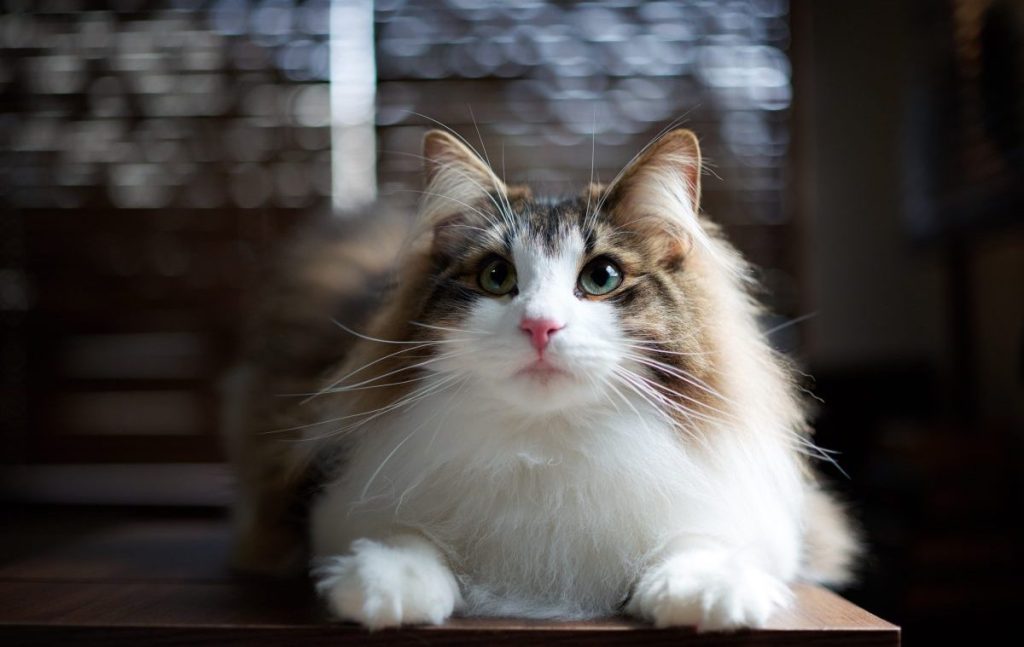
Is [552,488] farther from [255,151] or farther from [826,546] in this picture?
[255,151]

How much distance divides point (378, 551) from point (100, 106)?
2.09m

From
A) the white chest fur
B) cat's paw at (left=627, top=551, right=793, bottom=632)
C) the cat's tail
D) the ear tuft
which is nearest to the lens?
cat's paw at (left=627, top=551, right=793, bottom=632)

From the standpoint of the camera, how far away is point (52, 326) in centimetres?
246

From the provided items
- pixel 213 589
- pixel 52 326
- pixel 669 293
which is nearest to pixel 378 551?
pixel 213 589

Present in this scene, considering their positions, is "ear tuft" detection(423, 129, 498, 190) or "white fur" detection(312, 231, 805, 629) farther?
"ear tuft" detection(423, 129, 498, 190)

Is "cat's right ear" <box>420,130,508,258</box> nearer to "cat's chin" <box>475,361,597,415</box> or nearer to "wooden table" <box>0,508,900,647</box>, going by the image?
"cat's chin" <box>475,361,597,415</box>

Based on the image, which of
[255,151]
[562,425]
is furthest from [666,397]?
[255,151]

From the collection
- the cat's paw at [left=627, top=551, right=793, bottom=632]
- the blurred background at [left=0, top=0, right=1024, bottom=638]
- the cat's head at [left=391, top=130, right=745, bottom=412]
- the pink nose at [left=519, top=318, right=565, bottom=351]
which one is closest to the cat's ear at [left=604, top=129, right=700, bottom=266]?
the cat's head at [left=391, top=130, right=745, bottom=412]

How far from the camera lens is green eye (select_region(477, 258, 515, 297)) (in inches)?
39.2

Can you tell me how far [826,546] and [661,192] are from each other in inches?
24.5

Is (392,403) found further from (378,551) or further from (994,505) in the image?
(994,505)

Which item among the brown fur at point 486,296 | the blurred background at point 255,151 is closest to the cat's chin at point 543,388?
the brown fur at point 486,296

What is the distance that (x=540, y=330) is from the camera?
871 millimetres

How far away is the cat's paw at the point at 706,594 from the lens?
842 millimetres
